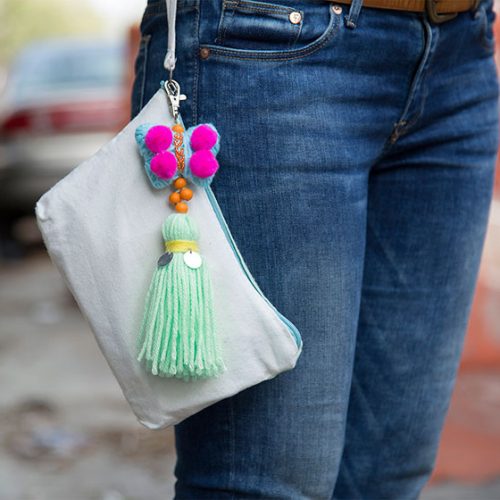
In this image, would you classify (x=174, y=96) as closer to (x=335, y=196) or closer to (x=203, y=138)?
(x=203, y=138)

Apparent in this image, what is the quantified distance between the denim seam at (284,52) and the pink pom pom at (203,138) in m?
0.08

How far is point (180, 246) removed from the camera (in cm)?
91

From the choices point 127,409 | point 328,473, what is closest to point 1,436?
point 127,409

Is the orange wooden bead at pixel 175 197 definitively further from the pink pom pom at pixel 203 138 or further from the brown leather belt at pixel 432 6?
the brown leather belt at pixel 432 6

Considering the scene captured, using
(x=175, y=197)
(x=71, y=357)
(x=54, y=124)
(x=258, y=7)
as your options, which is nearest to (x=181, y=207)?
(x=175, y=197)

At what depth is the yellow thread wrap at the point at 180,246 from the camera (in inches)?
35.6

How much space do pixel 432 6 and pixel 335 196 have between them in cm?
25

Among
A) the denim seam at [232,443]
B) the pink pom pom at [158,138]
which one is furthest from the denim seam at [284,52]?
the denim seam at [232,443]

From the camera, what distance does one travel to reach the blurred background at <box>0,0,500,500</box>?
7.76ft

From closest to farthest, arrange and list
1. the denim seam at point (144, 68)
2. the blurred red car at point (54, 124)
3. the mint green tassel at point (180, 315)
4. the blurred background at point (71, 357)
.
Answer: the mint green tassel at point (180, 315)
the denim seam at point (144, 68)
the blurred background at point (71, 357)
the blurred red car at point (54, 124)

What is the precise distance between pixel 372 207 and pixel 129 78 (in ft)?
8.16

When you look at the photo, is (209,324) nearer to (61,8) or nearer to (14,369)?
(14,369)

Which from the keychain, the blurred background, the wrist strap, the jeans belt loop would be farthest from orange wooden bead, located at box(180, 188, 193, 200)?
the blurred background

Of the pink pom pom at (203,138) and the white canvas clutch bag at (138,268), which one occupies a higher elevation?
the pink pom pom at (203,138)
